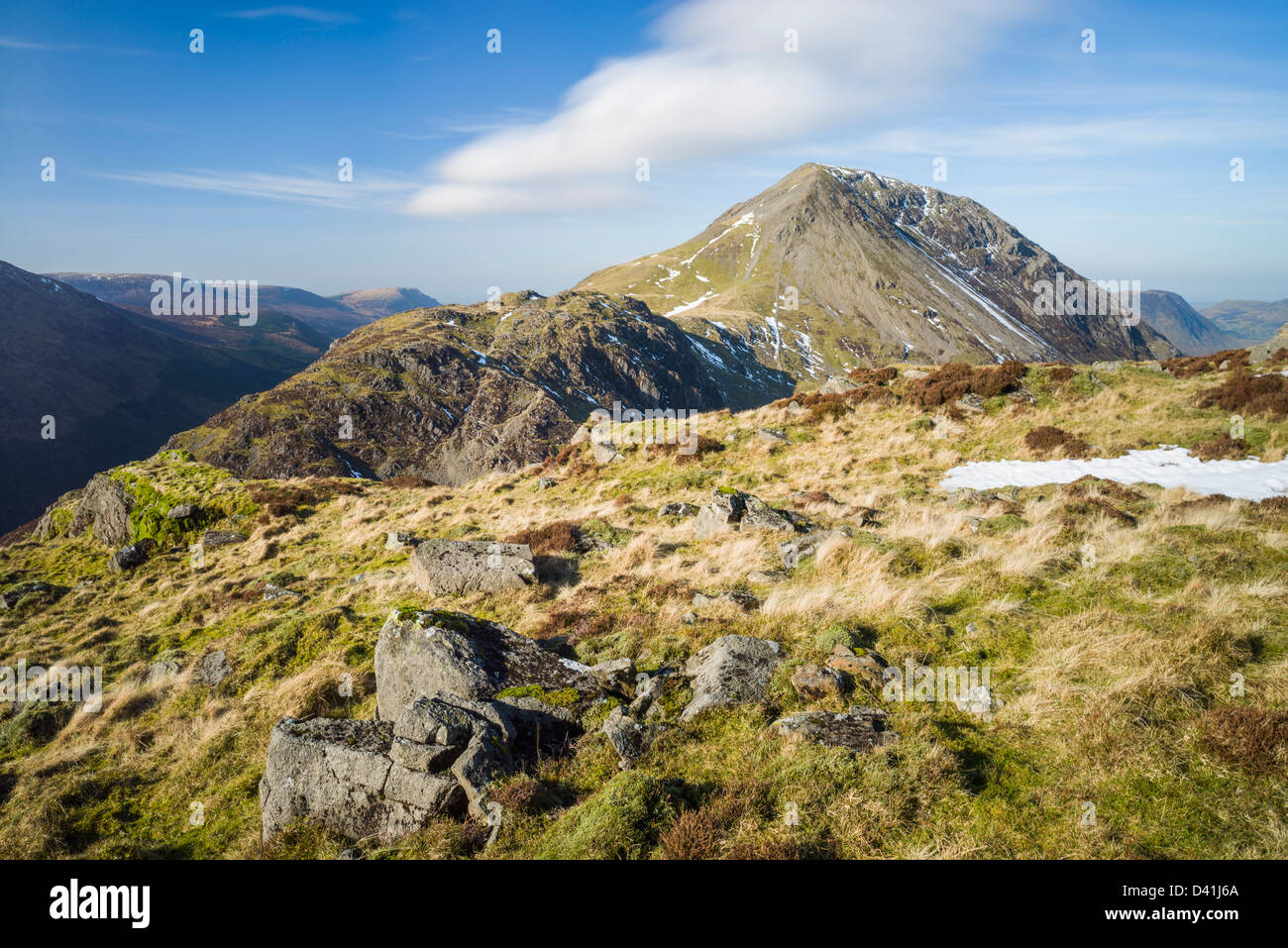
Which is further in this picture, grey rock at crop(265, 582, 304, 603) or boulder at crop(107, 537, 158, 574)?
boulder at crop(107, 537, 158, 574)

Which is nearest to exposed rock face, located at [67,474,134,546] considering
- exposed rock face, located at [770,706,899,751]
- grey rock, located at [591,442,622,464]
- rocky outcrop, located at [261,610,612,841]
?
grey rock, located at [591,442,622,464]

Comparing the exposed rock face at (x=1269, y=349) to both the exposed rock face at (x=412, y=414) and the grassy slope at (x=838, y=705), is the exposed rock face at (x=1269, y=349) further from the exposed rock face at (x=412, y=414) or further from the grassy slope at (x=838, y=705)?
the exposed rock face at (x=412, y=414)

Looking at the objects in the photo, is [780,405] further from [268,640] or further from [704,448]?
[268,640]

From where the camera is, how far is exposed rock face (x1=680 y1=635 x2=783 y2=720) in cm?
753

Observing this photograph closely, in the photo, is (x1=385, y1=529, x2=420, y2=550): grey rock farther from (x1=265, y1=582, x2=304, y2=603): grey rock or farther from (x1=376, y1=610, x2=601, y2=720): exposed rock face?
(x1=376, y1=610, x2=601, y2=720): exposed rock face

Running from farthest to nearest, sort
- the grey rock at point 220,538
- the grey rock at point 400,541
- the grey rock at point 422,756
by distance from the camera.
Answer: the grey rock at point 220,538, the grey rock at point 400,541, the grey rock at point 422,756

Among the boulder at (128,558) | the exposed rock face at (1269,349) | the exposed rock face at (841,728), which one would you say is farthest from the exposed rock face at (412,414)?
the exposed rock face at (841,728)

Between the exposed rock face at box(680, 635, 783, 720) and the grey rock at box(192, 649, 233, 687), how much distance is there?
36.9 ft

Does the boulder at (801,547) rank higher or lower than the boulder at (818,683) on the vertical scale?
higher

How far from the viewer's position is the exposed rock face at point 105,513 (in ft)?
85.8

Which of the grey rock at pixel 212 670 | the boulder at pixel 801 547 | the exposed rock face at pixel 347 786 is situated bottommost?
the grey rock at pixel 212 670

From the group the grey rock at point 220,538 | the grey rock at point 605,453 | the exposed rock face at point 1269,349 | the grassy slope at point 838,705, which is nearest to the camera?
the grassy slope at point 838,705

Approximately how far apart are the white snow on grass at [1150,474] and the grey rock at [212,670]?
21304mm
